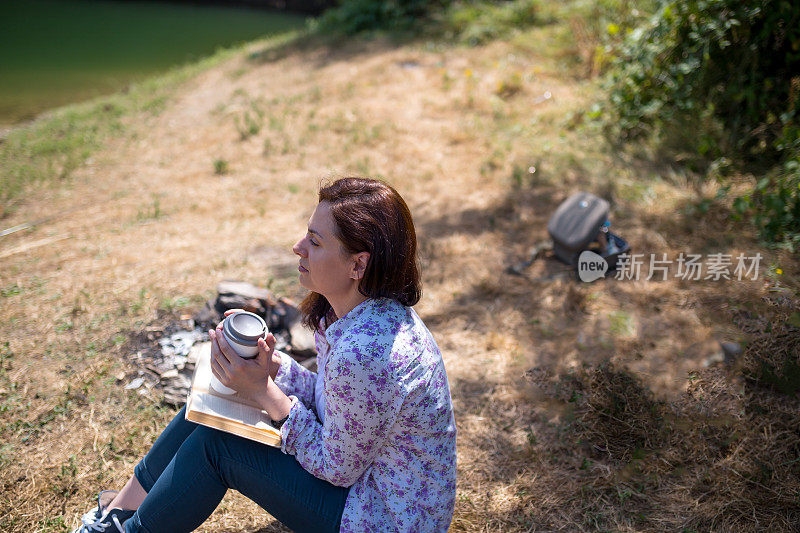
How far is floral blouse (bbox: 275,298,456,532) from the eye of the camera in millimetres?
1675

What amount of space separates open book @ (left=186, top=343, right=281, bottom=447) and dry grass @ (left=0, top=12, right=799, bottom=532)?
30.3 inches

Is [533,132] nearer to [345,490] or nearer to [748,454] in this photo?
[748,454]

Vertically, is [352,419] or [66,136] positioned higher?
[352,419]

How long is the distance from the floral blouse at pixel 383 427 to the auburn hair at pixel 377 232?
0.19 ft

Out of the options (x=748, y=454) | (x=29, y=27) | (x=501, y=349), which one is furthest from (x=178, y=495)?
(x=29, y=27)

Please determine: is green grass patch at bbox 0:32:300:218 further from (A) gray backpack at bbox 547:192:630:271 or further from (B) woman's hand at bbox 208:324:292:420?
(A) gray backpack at bbox 547:192:630:271

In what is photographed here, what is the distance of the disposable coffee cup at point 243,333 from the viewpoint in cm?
184

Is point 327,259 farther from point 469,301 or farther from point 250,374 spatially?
point 469,301

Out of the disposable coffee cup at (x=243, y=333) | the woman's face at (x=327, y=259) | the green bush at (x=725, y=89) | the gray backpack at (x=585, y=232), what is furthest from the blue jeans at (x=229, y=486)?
the green bush at (x=725, y=89)

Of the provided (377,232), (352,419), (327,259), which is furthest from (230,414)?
(377,232)

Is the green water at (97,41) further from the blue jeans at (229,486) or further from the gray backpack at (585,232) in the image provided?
Answer: the blue jeans at (229,486)

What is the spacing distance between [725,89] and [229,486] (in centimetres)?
456

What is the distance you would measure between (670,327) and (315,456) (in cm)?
225

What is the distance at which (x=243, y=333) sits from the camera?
184cm
